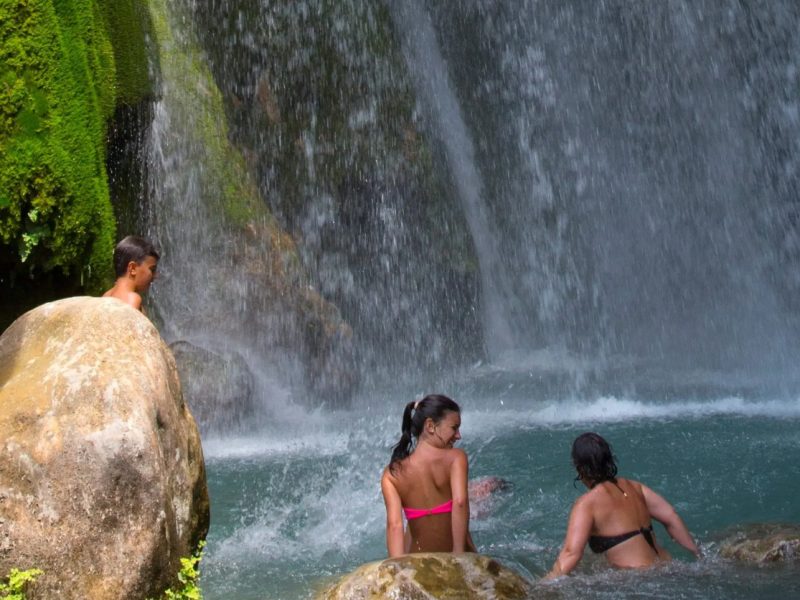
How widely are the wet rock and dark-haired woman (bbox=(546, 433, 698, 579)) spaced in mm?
6656

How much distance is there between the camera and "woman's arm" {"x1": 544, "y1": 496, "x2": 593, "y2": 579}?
5559 mm

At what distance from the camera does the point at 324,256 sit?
1545 centimetres

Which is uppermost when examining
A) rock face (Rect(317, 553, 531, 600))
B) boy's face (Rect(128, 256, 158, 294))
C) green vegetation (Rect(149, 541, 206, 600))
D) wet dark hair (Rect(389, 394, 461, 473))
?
boy's face (Rect(128, 256, 158, 294))

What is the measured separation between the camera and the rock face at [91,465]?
388 cm

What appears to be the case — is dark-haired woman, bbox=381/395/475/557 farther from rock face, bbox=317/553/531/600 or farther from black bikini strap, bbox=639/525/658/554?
black bikini strap, bbox=639/525/658/554

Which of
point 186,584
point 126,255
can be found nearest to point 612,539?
point 186,584

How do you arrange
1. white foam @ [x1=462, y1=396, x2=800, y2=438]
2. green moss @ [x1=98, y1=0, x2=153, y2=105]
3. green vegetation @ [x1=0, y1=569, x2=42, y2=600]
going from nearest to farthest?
green vegetation @ [x1=0, y1=569, x2=42, y2=600], green moss @ [x1=98, y1=0, x2=153, y2=105], white foam @ [x1=462, y1=396, x2=800, y2=438]

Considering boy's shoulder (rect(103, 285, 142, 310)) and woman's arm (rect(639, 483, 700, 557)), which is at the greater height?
boy's shoulder (rect(103, 285, 142, 310))

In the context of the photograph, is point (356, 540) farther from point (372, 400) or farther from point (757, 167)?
point (757, 167)

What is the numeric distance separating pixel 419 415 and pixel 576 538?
1114 millimetres

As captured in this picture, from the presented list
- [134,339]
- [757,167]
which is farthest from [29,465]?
[757,167]

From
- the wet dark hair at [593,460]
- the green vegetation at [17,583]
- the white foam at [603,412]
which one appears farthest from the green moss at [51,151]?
the white foam at [603,412]

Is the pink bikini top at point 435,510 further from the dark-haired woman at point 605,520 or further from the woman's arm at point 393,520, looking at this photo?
the dark-haired woman at point 605,520

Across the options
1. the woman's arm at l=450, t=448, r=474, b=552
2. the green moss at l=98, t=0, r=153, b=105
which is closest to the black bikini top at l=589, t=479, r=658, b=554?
the woman's arm at l=450, t=448, r=474, b=552
